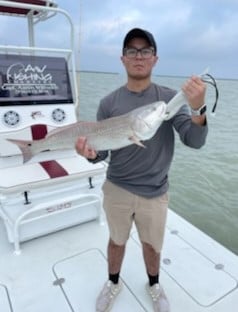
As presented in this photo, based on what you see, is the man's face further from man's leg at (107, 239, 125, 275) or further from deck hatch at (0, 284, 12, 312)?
deck hatch at (0, 284, 12, 312)

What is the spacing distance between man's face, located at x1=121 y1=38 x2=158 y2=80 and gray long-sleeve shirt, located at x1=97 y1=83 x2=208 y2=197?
10cm

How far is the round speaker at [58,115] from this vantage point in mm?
3166

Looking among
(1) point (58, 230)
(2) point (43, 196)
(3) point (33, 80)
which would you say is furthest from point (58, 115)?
A: (1) point (58, 230)

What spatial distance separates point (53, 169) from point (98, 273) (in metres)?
1.00

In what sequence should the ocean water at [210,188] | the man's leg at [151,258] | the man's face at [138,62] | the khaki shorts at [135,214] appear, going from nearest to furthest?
the man's face at [138,62], the khaki shorts at [135,214], the man's leg at [151,258], the ocean water at [210,188]

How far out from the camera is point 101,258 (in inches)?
92.7

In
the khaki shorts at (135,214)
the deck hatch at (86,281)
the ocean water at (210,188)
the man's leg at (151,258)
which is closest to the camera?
the khaki shorts at (135,214)

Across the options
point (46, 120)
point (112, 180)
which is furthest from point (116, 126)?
point (46, 120)

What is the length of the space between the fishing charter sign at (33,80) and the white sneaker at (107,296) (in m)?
2.00

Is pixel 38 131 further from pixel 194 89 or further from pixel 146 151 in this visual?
pixel 194 89

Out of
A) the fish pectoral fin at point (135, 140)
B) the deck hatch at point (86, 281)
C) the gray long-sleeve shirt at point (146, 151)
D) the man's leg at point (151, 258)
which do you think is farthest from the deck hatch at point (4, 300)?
the fish pectoral fin at point (135, 140)

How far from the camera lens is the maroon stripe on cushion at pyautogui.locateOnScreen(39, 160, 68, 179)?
2.57 metres

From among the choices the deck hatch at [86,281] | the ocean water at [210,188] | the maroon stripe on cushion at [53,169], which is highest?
the maroon stripe on cushion at [53,169]

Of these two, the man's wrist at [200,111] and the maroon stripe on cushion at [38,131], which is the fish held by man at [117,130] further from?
the maroon stripe on cushion at [38,131]
